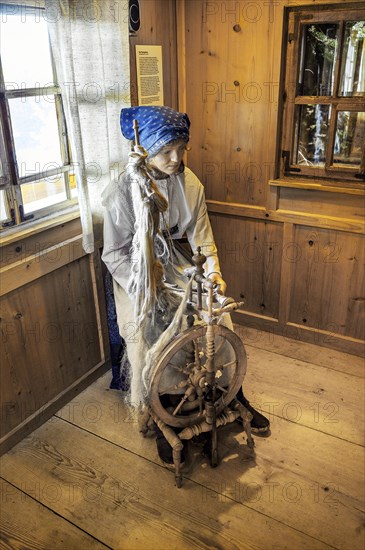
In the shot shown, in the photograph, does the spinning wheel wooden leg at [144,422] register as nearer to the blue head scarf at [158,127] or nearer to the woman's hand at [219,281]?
the woman's hand at [219,281]

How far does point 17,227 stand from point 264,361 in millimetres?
1384

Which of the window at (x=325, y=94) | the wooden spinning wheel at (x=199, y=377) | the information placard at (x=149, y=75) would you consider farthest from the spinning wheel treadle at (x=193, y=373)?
the information placard at (x=149, y=75)

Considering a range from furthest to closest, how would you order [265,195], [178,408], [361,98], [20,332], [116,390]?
[265,195], [116,390], [361,98], [20,332], [178,408]

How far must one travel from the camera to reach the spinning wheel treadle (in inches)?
62.7

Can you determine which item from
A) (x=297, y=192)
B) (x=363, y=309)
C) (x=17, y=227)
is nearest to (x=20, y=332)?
(x=17, y=227)

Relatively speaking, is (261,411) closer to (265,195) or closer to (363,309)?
(363,309)

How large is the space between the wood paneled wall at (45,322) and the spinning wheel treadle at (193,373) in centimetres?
61

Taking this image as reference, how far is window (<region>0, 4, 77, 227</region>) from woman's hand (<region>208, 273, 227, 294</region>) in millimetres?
718

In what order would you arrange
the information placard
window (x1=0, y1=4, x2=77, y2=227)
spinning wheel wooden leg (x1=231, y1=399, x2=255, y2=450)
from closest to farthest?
window (x1=0, y1=4, x2=77, y2=227)
spinning wheel wooden leg (x1=231, y1=399, x2=255, y2=450)
the information placard

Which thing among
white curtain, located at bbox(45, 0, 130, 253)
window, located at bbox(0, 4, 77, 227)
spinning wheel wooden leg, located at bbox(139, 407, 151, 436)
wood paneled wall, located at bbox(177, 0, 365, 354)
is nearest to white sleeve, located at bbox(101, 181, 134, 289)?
white curtain, located at bbox(45, 0, 130, 253)

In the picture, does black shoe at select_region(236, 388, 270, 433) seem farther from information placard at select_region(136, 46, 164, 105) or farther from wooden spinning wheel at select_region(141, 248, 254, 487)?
information placard at select_region(136, 46, 164, 105)

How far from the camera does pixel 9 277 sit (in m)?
1.80

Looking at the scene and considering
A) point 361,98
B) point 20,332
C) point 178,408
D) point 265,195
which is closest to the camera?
point 178,408

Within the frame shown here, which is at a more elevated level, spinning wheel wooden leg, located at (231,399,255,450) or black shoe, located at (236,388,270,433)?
spinning wheel wooden leg, located at (231,399,255,450)
